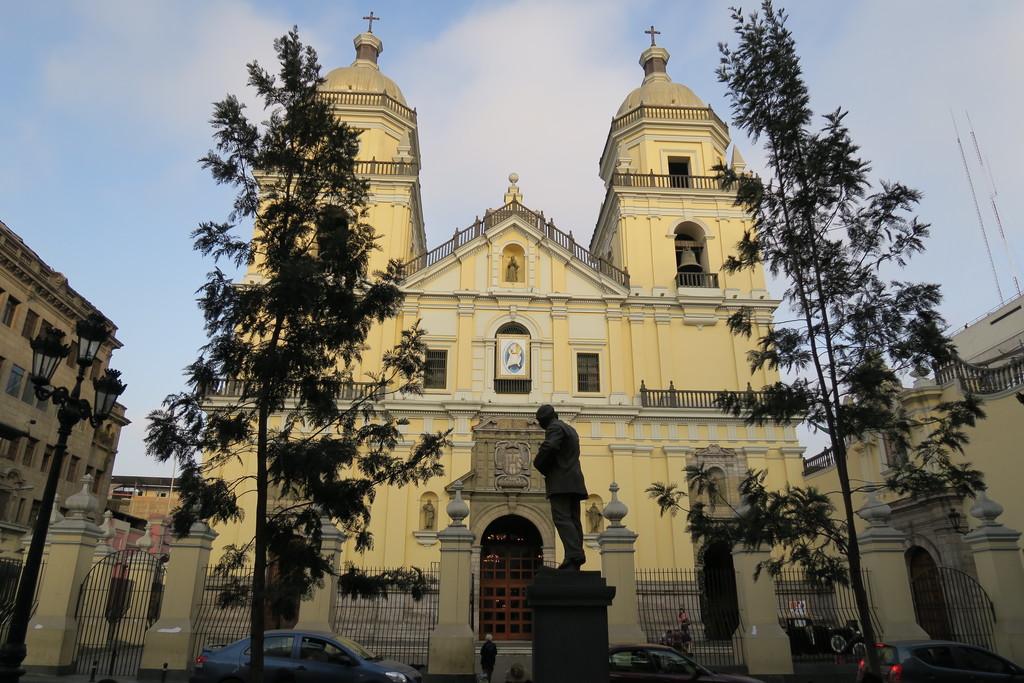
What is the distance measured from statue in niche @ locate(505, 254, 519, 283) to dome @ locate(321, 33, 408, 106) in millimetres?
9369

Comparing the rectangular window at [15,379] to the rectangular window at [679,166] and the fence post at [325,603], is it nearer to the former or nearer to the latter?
the fence post at [325,603]

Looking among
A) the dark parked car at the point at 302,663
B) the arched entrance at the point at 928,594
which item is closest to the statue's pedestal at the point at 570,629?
the dark parked car at the point at 302,663

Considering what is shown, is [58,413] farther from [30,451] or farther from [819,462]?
[30,451]

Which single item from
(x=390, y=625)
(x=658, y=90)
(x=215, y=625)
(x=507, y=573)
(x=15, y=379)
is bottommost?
(x=390, y=625)

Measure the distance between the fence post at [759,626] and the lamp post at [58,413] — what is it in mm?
11185

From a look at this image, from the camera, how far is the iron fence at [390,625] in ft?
53.2

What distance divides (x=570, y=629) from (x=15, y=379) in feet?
101

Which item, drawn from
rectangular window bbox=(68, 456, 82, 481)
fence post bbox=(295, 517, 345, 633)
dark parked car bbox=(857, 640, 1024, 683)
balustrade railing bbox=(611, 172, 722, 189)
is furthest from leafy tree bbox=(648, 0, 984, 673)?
rectangular window bbox=(68, 456, 82, 481)

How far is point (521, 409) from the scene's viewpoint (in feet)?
80.4

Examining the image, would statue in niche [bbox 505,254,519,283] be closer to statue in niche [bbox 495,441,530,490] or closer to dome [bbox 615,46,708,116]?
statue in niche [bbox 495,441,530,490]

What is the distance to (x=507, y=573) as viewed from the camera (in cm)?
2289

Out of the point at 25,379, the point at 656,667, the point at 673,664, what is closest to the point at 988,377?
the point at 673,664

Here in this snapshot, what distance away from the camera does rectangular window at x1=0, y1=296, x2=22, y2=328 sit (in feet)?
95.6

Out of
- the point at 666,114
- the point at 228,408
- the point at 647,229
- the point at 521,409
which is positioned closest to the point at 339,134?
the point at 228,408
